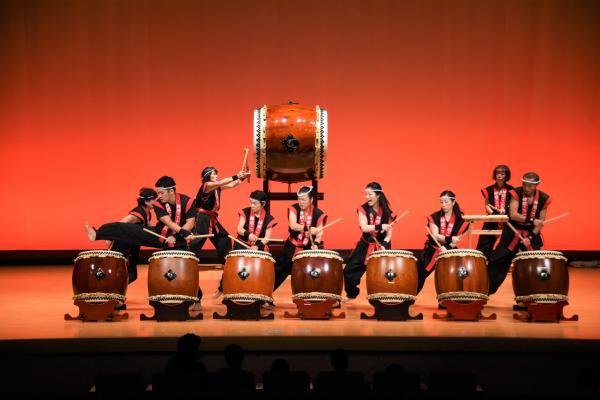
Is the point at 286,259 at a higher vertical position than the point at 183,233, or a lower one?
lower

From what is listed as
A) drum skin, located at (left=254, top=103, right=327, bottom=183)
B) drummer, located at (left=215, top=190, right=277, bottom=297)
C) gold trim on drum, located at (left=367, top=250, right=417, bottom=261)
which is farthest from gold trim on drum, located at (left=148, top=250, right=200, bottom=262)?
gold trim on drum, located at (left=367, top=250, right=417, bottom=261)

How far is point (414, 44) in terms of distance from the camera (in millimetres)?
8031

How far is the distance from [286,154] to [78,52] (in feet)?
9.29

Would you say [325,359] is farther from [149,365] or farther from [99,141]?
[99,141]

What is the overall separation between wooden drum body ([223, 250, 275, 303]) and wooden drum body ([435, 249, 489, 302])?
3.33 feet

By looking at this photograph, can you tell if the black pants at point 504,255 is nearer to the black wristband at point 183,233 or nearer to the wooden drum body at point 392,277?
the wooden drum body at point 392,277

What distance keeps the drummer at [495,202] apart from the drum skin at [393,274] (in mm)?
1539

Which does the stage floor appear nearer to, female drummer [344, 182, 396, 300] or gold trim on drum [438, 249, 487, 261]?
female drummer [344, 182, 396, 300]

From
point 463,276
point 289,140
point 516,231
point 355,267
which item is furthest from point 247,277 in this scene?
point 516,231

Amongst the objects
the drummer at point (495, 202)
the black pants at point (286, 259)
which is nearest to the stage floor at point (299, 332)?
the black pants at point (286, 259)

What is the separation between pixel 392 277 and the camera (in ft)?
17.9

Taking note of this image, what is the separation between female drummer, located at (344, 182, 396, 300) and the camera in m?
6.07

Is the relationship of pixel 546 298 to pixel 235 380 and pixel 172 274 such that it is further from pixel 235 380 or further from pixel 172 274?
pixel 235 380

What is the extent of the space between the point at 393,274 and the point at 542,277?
84cm
